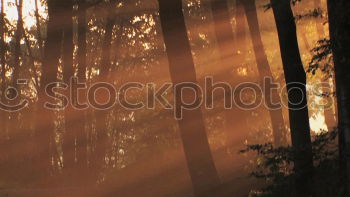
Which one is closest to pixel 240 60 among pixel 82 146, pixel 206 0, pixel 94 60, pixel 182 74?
pixel 206 0

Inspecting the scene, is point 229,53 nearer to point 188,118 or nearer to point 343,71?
point 188,118

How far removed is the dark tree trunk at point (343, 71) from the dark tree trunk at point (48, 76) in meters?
15.5

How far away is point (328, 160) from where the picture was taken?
441 inches

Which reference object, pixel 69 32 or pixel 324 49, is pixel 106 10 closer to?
pixel 69 32

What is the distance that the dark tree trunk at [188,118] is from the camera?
15656 mm

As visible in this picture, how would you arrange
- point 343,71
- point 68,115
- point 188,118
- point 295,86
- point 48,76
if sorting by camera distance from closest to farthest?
1. point 343,71
2. point 295,86
3. point 188,118
4. point 48,76
5. point 68,115

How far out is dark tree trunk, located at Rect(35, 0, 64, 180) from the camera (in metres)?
23.2

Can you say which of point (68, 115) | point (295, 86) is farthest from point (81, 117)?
point (295, 86)

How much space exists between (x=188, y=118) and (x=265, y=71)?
9.99 m

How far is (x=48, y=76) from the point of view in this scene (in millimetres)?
23484

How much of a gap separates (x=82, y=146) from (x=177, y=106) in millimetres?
9535

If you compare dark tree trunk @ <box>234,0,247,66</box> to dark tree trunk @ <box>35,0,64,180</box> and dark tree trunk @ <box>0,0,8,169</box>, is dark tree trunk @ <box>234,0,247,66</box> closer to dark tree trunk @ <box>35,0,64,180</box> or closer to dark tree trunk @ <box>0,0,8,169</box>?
dark tree trunk @ <box>35,0,64,180</box>

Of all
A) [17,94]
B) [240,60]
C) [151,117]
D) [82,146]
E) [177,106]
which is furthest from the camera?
[17,94]

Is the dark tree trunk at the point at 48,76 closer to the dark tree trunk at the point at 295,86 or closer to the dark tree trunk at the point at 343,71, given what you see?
the dark tree trunk at the point at 295,86
